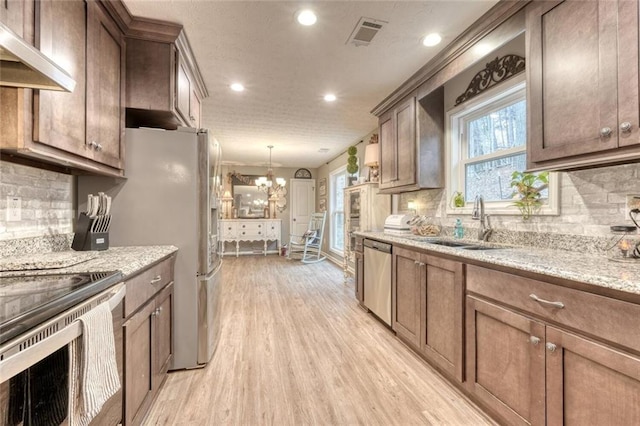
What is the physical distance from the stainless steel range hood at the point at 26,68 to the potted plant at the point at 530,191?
2546mm

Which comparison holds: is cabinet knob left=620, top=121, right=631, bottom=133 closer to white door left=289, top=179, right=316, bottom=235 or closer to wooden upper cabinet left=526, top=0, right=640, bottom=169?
wooden upper cabinet left=526, top=0, right=640, bottom=169

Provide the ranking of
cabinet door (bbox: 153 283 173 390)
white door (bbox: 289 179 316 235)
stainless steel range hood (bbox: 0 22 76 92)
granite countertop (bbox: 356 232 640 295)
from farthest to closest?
white door (bbox: 289 179 316 235) → cabinet door (bbox: 153 283 173 390) → granite countertop (bbox: 356 232 640 295) → stainless steel range hood (bbox: 0 22 76 92)

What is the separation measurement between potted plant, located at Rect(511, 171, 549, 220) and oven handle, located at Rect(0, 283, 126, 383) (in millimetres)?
2458

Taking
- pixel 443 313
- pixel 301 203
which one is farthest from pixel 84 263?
pixel 301 203

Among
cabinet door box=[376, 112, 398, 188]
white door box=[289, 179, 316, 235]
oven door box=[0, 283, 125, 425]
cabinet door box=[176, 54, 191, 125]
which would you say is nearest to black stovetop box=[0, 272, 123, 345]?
oven door box=[0, 283, 125, 425]

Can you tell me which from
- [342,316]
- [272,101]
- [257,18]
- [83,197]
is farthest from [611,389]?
[272,101]

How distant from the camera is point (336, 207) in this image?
680cm

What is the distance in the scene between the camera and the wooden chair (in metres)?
6.55

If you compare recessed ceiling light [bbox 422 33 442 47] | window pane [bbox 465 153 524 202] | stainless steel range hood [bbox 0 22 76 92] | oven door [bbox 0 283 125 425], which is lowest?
oven door [bbox 0 283 125 425]

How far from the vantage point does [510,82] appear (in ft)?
7.14

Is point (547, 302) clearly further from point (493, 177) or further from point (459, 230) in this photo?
point (493, 177)

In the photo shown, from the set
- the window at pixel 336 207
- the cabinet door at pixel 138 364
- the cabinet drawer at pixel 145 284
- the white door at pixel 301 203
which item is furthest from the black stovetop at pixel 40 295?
the white door at pixel 301 203

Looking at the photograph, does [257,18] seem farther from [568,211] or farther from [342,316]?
[342,316]

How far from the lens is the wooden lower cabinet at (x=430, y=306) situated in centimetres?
179
